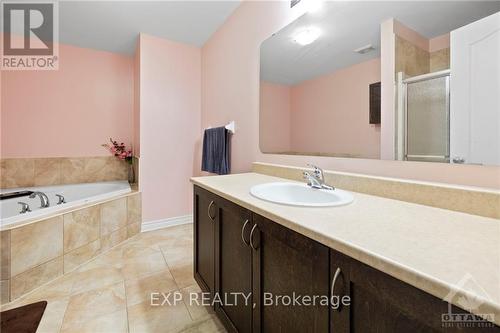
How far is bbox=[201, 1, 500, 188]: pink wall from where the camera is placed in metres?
0.90

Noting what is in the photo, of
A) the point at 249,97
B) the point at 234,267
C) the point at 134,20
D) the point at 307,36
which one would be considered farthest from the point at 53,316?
the point at 134,20

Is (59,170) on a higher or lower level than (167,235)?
higher

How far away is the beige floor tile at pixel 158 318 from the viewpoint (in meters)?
1.26

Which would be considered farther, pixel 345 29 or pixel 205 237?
pixel 205 237

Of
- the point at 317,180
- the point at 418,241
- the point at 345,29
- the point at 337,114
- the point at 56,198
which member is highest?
the point at 345,29

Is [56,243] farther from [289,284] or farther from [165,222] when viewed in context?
[289,284]

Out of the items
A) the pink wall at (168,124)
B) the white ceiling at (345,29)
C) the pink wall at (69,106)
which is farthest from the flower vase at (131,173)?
the white ceiling at (345,29)

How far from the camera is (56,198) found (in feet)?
8.29

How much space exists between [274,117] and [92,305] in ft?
5.78

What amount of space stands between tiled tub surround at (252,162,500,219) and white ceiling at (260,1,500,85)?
576 mm

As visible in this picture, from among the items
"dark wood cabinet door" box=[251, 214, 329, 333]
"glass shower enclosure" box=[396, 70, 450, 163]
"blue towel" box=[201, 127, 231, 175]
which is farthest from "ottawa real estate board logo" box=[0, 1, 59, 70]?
"glass shower enclosure" box=[396, 70, 450, 163]

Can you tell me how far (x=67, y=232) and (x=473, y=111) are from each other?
2.58m

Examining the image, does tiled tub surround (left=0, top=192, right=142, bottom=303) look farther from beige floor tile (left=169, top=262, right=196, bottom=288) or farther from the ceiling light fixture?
the ceiling light fixture

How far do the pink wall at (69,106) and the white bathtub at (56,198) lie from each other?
0.46 metres
